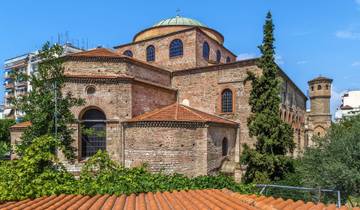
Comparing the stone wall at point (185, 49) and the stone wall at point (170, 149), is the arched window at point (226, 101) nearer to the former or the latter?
the stone wall at point (185, 49)

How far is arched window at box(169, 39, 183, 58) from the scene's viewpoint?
969 inches

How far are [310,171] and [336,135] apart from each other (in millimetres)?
1729

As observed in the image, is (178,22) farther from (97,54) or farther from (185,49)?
(97,54)

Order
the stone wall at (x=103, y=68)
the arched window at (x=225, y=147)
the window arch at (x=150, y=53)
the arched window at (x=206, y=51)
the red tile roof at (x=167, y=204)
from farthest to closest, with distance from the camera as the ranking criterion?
the window arch at (x=150, y=53), the arched window at (x=206, y=51), the arched window at (x=225, y=147), the stone wall at (x=103, y=68), the red tile roof at (x=167, y=204)

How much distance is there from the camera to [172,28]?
26.9m

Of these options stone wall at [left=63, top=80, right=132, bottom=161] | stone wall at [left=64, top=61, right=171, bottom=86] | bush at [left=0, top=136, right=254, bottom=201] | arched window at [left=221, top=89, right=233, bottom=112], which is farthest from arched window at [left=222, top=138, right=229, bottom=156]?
bush at [left=0, top=136, right=254, bottom=201]

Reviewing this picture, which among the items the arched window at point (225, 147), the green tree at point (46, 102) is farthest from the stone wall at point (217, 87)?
the green tree at point (46, 102)

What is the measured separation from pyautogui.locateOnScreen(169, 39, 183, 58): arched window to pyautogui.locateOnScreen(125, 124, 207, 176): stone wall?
34.2ft

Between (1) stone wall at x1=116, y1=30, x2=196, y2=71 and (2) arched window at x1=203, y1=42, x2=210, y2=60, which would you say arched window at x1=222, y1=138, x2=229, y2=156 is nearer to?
(1) stone wall at x1=116, y1=30, x2=196, y2=71

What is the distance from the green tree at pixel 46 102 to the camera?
41.7 ft

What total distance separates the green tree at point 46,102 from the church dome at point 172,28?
45.9ft

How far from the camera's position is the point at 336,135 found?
438 inches

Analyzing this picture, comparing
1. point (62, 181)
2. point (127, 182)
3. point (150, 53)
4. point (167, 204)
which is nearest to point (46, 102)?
point (62, 181)

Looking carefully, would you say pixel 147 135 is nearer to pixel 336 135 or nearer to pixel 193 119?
pixel 193 119
